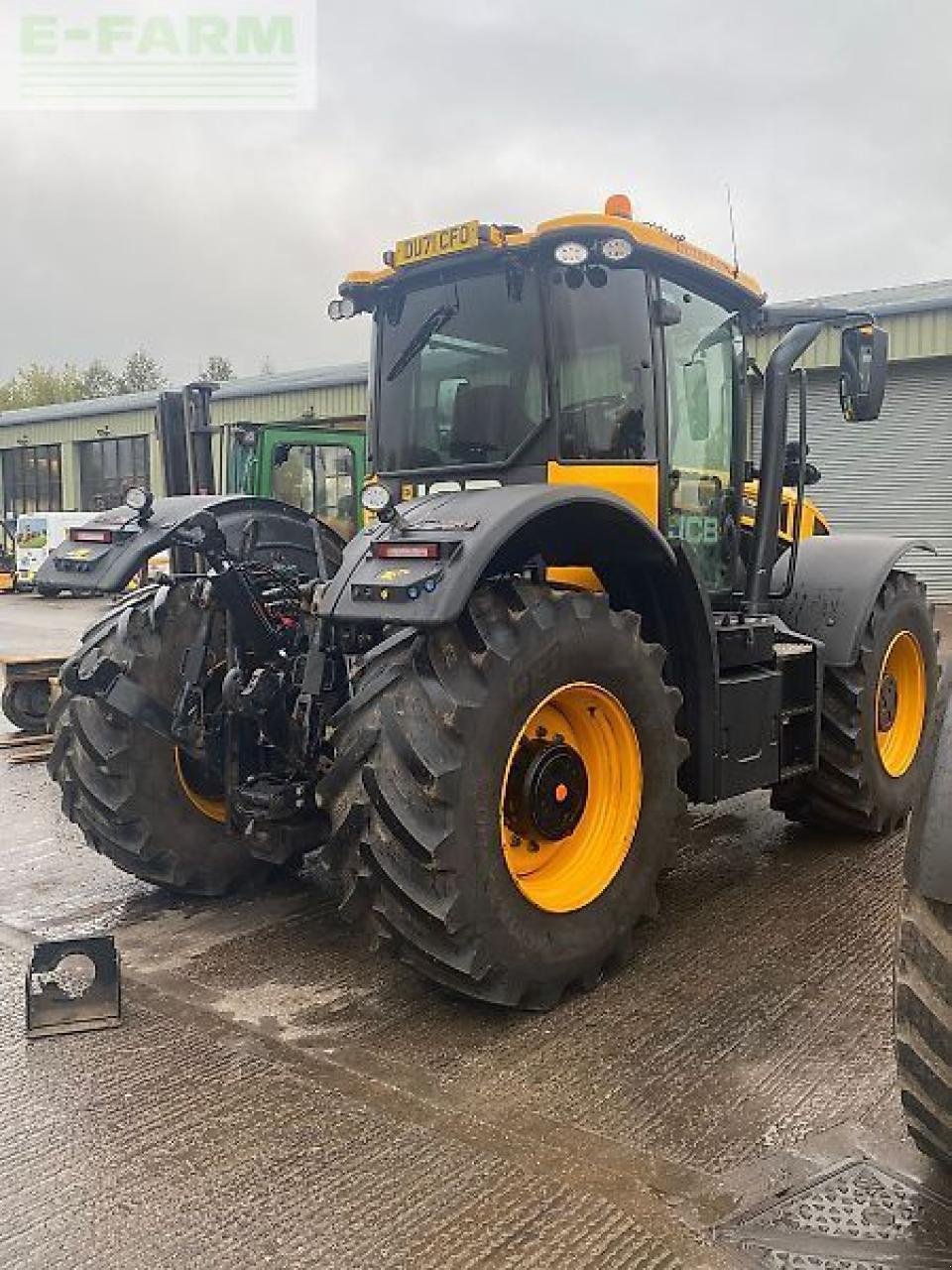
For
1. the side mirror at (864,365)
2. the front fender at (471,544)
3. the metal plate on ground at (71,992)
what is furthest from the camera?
the side mirror at (864,365)

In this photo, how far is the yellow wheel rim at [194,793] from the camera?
449 cm

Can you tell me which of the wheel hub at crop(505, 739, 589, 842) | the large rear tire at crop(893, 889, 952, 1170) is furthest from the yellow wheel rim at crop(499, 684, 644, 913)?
the large rear tire at crop(893, 889, 952, 1170)

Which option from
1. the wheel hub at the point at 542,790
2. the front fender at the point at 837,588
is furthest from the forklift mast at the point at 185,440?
the wheel hub at the point at 542,790

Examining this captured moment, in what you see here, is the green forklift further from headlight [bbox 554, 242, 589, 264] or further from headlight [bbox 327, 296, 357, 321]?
headlight [bbox 554, 242, 589, 264]

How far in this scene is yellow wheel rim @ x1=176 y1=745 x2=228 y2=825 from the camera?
4.49m

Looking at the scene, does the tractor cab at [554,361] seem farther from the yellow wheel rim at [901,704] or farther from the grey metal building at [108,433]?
the grey metal building at [108,433]

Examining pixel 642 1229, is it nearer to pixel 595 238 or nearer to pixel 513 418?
pixel 513 418

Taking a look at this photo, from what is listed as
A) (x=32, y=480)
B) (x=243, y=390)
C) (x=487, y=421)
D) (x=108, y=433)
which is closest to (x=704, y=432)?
(x=487, y=421)

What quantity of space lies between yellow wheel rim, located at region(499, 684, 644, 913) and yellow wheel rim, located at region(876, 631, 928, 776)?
222cm

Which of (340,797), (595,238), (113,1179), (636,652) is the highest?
(595,238)

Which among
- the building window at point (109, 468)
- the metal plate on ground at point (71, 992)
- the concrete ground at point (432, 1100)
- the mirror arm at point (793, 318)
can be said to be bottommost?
the concrete ground at point (432, 1100)

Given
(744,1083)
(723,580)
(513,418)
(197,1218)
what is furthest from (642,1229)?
(723,580)

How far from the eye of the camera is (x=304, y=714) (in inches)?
153

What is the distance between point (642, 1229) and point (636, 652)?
1862mm
